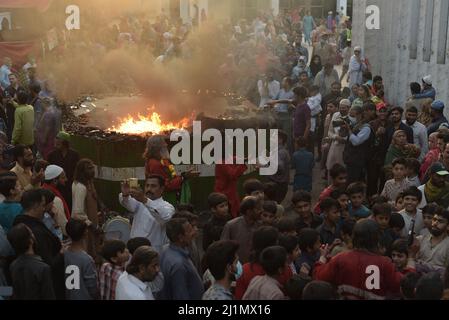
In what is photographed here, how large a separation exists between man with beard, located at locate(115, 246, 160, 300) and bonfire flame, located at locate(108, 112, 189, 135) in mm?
4899

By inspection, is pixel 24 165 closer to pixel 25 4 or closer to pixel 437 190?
pixel 437 190

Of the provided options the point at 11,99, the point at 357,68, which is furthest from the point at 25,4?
the point at 357,68

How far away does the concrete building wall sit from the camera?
1385 cm

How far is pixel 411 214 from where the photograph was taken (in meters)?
7.19

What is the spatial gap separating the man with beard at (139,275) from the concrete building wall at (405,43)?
29.7ft

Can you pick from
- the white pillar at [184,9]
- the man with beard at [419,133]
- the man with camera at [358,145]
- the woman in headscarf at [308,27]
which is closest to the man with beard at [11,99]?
the man with camera at [358,145]

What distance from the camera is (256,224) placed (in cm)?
692

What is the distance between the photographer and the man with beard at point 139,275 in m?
5.29

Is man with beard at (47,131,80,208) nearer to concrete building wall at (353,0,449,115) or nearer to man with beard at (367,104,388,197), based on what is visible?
man with beard at (367,104,388,197)

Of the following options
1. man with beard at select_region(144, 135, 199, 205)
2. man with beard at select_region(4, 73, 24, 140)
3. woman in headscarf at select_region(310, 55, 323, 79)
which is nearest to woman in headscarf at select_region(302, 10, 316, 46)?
woman in headscarf at select_region(310, 55, 323, 79)

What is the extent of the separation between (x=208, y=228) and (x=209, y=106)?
202 inches

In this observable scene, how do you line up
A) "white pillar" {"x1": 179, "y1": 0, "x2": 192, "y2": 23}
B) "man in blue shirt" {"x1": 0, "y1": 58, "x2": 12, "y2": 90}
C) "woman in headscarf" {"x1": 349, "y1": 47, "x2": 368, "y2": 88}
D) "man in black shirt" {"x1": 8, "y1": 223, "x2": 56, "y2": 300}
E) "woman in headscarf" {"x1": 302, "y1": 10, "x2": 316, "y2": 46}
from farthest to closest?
1. "woman in headscarf" {"x1": 302, "y1": 10, "x2": 316, "y2": 46}
2. "white pillar" {"x1": 179, "y1": 0, "x2": 192, "y2": 23}
3. "woman in headscarf" {"x1": 349, "y1": 47, "x2": 368, "y2": 88}
4. "man in blue shirt" {"x1": 0, "y1": 58, "x2": 12, "y2": 90}
5. "man in black shirt" {"x1": 8, "y1": 223, "x2": 56, "y2": 300}
